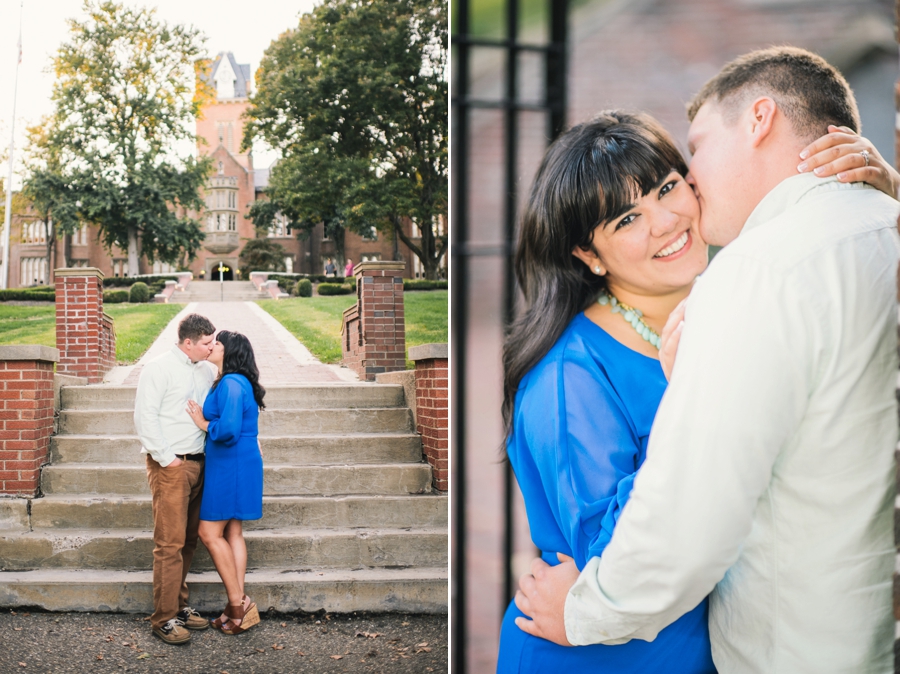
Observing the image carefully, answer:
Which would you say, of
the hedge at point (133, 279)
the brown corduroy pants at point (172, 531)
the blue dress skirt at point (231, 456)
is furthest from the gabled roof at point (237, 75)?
the brown corduroy pants at point (172, 531)

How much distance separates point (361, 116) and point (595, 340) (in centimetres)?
160

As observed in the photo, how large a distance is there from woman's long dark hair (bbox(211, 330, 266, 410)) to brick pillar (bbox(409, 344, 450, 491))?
54cm

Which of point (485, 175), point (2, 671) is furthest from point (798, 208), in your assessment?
point (2, 671)

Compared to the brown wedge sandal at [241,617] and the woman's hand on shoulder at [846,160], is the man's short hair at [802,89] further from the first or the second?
the brown wedge sandal at [241,617]

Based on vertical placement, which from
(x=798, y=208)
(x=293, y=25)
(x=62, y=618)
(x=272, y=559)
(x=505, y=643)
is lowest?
(x=62, y=618)

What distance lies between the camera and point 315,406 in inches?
102

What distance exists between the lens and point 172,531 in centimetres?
238

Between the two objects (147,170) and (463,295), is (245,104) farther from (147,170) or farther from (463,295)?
(463,295)

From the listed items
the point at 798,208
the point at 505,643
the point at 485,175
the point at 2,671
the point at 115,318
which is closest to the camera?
the point at 798,208

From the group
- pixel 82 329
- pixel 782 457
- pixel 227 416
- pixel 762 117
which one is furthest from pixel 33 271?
pixel 782 457

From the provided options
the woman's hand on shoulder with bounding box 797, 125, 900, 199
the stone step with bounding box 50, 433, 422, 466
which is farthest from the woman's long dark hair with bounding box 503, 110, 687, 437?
the stone step with bounding box 50, 433, 422, 466

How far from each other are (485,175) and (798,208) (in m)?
1.13

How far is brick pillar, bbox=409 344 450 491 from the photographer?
254cm

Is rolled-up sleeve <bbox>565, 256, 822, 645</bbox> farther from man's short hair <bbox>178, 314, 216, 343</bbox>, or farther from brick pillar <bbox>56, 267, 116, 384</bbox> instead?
brick pillar <bbox>56, 267, 116, 384</bbox>
